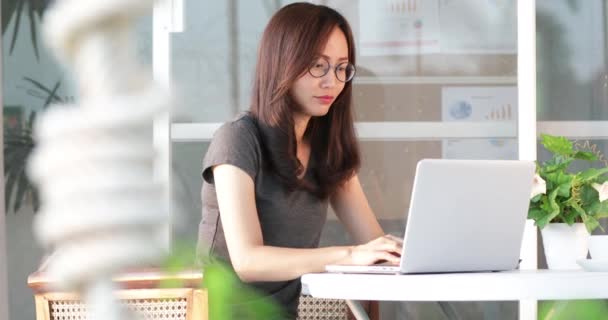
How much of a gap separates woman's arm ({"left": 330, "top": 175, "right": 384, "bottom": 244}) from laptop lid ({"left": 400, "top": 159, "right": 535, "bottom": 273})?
829mm

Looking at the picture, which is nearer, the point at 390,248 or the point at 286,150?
the point at 390,248

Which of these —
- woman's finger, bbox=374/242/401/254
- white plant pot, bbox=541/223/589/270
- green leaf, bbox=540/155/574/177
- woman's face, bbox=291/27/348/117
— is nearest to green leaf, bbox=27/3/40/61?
woman's face, bbox=291/27/348/117

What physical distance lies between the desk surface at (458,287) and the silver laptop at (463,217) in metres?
0.08

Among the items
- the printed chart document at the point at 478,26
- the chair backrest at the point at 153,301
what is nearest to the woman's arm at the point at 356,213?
the chair backrest at the point at 153,301

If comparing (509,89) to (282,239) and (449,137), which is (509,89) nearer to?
(449,137)

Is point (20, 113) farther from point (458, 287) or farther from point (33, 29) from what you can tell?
point (458, 287)

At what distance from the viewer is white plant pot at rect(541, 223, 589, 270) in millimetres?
2924

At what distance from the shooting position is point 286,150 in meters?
2.88

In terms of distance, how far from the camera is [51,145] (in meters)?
0.17

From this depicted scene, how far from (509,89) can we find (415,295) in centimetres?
253

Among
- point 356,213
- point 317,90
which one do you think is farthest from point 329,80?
point 356,213

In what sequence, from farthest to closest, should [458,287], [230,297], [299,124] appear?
[299,124], [230,297], [458,287]

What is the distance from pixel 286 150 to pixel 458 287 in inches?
37.5

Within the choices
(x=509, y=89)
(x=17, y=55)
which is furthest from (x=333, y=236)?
(x=17, y=55)
